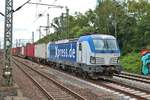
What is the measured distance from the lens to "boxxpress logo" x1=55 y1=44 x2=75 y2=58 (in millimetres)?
31358

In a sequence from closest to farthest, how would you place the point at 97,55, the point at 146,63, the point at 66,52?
the point at 97,55 < the point at 146,63 < the point at 66,52

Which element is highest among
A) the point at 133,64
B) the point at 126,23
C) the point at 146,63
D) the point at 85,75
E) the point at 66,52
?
the point at 126,23

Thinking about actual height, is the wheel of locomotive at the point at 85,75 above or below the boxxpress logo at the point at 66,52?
below

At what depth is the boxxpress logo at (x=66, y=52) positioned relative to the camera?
103 feet

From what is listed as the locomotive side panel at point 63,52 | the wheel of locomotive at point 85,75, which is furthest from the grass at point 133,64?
the wheel of locomotive at point 85,75

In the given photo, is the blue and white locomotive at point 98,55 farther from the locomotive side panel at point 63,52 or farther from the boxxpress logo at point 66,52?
the boxxpress logo at point 66,52

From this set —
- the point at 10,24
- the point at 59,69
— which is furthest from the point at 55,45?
the point at 10,24

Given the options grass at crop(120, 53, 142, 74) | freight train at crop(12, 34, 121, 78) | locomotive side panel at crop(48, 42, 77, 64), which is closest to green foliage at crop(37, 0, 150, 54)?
grass at crop(120, 53, 142, 74)

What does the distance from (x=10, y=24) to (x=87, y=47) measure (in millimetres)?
5783

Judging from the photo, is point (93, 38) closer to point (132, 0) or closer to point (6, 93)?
point (6, 93)

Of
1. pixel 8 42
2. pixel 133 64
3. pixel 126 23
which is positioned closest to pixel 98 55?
pixel 8 42

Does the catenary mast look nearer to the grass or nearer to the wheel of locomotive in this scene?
the wheel of locomotive

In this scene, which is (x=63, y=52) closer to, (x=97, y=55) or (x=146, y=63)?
(x=146, y=63)

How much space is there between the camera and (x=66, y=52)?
3391cm
